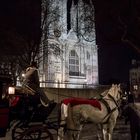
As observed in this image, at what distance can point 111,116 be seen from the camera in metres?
12.3

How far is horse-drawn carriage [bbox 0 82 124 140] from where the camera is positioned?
37.8 ft

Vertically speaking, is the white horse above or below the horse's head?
below

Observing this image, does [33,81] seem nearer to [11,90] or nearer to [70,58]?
[11,90]

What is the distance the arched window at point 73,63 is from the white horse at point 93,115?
165 feet

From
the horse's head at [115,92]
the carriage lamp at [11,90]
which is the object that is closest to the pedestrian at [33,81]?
the carriage lamp at [11,90]

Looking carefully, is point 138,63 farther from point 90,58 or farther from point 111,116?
point 111,116

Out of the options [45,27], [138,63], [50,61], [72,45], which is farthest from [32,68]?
[138,63]

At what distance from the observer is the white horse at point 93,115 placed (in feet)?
37.8

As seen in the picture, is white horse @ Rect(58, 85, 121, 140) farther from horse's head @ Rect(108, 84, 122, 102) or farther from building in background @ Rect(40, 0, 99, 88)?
building in background @ Rect(40, 0, 99, 88)

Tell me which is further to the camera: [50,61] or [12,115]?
[50,61]

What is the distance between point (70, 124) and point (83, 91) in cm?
2429

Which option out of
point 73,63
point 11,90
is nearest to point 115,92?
point 11,90

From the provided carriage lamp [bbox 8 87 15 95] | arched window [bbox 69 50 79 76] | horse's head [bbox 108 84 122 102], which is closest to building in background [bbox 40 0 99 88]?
arched window [bbox 69 50 79 76]

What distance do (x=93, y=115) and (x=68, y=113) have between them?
94 cm
